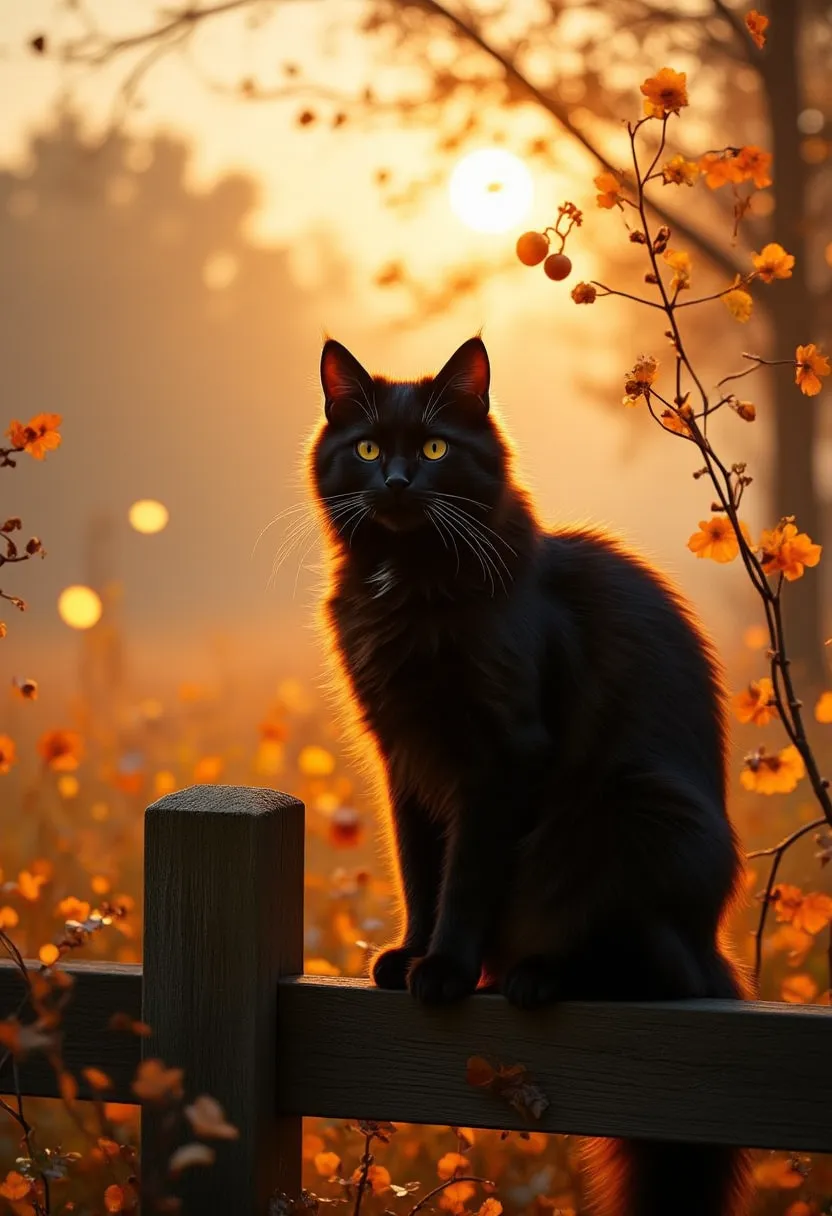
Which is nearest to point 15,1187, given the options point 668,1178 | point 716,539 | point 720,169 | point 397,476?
point 668,1178

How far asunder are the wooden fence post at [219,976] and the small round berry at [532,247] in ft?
3.12

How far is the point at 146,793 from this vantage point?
550cm

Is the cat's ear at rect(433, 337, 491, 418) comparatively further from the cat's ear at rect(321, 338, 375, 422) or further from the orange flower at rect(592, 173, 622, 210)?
the orange flower at rect(592, 173, 622, 210)

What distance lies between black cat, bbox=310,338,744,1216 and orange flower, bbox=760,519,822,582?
0.25 metres

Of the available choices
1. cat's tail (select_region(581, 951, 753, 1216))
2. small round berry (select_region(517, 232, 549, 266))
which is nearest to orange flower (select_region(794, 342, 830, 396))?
small round berry (select_region(517, 232, 549, 266))

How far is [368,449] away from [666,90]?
0.74 metres

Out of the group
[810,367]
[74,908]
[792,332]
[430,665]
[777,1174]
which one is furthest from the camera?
[792,332]

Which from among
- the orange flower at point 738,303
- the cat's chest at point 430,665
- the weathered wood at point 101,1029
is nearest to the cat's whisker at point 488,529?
the cat's chest at point 430,665

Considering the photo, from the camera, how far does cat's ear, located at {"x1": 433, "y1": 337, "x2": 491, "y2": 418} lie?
2.32 m

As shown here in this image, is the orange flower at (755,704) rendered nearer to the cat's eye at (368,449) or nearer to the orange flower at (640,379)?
the orange flower at (640,379)

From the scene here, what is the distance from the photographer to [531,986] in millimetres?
1719

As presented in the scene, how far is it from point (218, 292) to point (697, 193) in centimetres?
1142

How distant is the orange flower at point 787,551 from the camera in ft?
6.70

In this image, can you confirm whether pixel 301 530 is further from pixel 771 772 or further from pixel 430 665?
pixel 771 772
